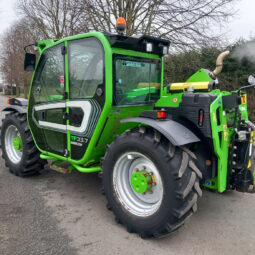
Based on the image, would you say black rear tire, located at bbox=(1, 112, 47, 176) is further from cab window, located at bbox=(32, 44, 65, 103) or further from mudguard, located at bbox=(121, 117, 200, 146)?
mudguard, located at bbox=(121, 117, 200, 146)

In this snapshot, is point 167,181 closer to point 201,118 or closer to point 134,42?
point 201,118

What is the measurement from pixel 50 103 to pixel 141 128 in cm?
163

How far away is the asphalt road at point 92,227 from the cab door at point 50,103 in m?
0.73

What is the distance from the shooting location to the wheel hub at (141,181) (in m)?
2.77

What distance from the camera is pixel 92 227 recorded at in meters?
2.91

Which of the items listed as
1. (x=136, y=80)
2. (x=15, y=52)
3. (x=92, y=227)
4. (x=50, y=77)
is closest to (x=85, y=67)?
(x=136, y=80)

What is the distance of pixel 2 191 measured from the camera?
3.84m

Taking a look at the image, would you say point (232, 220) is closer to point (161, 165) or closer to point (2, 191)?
point (161, 165)

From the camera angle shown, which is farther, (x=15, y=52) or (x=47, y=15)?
(x=15, y=52)

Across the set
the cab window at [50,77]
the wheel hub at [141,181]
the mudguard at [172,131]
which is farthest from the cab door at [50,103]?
the mudguard at [172,131]

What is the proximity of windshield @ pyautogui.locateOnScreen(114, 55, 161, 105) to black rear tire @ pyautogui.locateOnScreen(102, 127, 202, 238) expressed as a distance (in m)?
0.60

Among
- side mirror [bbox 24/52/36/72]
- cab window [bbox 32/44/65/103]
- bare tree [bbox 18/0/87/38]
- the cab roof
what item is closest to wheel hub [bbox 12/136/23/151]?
cab window [bbox 32/44/65/103]

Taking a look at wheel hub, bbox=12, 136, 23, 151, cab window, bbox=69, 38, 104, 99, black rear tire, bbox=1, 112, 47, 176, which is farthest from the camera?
wheel hub, bbox=12, 136, 23, 151

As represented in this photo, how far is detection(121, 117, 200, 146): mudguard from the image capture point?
245 cm
